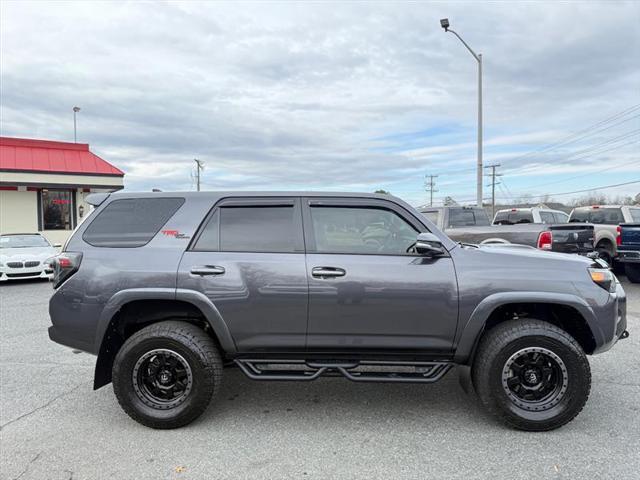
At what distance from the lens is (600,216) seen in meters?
13.1

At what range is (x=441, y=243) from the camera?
371cm

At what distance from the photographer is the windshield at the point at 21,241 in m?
12.8

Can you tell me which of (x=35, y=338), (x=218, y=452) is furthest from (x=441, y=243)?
(x=35, y=338)

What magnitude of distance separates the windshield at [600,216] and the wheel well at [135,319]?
39.7ft

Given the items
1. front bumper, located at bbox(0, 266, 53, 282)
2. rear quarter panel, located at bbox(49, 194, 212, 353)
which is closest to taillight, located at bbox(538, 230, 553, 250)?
rear quarter panel, located at bbox(49, 194, 212, 353)

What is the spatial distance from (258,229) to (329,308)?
0.90 meters

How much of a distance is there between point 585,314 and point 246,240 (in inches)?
108

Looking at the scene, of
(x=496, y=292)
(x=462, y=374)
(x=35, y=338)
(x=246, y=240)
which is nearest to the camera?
(x=496, y=292)

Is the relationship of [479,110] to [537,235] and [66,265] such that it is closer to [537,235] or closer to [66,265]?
[537,235]

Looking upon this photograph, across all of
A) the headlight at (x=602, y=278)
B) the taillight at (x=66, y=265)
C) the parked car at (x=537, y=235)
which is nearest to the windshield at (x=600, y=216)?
the parked car at (x=537, y=235)

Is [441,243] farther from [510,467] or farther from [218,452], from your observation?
[218,452]

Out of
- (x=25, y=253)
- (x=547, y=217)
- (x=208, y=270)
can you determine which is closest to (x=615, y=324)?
(x=208, y=270)

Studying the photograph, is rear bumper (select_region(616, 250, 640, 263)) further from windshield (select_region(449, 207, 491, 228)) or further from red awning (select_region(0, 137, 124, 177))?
red awning (select_region(0, 137, 124, 177))

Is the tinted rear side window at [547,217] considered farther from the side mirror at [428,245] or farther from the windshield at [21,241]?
the windshield at [21,241]
